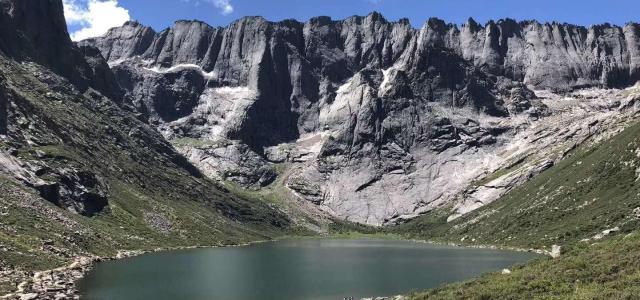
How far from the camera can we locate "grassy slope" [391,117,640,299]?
126ft

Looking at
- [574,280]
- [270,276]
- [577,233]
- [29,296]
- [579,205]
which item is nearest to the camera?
[574,280]

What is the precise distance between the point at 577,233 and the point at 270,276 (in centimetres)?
6792

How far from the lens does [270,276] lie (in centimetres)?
10212

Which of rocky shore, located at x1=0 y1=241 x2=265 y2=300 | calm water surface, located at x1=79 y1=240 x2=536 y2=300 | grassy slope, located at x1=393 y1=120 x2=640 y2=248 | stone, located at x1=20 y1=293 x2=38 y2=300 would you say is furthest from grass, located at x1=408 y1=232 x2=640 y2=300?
grassy slope, located at x1=393 y1=120 x2=640 y2=248

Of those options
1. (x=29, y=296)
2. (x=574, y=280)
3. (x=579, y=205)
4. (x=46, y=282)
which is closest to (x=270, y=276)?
(x=46, y=282)

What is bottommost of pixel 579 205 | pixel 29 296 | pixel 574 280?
pixel 29 296

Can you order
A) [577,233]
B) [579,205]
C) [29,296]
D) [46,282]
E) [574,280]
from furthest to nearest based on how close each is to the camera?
[579,205] → [577,233] → [46,282] → [29,296] → [574,280]

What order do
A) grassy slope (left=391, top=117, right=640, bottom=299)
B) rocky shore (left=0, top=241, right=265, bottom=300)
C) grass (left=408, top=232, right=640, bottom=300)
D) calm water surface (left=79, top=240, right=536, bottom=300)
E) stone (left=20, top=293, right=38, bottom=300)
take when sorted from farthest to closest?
calm water surface (left=79, top=240, right=536, bottom=300)
rocky shore (left=0, top=241, right=265, bottom=300)
stone (left=20, top=293, right=38, bottom=300)
grassy slope (left=391, top=117, right=640, bottom=299)
grass (left=408, top=232, right=640, bottom=300)

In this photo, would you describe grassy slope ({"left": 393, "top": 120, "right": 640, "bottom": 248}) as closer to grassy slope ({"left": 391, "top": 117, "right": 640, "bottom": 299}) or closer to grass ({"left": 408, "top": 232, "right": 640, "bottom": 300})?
grassy slope ({"left": 391, "top": 117, "right": 640, "bottom": 299})

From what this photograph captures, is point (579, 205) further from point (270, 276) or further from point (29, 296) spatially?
point (29, 296)

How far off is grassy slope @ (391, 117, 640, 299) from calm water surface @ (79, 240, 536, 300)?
23.6 meters

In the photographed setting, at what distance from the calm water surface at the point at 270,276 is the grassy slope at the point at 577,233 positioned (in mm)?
23608

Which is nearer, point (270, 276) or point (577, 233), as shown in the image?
point (270, 276)

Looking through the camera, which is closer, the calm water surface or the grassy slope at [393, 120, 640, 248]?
the calm water surface
